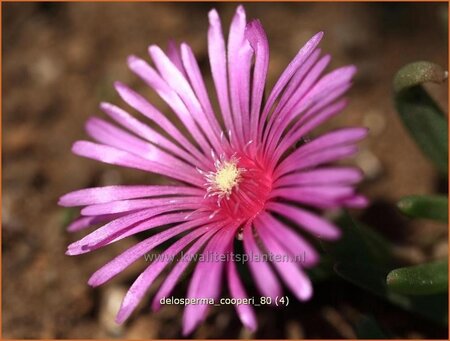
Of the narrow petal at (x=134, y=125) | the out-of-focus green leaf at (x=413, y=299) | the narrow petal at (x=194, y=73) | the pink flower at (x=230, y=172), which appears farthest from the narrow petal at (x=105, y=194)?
the out-of-focus green leaf at (x=413, y=299)

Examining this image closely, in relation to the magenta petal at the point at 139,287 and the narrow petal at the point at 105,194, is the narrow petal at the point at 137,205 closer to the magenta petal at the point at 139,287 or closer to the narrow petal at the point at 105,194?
the narrow petal at the point at 105,194

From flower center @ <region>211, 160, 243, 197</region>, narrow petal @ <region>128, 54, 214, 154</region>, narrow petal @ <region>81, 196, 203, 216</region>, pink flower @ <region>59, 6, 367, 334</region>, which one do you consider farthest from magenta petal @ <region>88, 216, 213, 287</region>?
narrow petal @ <region>128, 54, 214, 154</region>

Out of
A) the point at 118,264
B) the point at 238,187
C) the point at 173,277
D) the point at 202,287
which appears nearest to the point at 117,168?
the point at 238,187

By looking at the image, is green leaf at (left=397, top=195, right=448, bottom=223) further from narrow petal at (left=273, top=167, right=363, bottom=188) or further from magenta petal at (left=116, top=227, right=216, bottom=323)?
magenta petal at (left=116, top=227, right=216, bottom=323)

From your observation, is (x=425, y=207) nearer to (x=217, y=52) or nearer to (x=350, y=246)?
(x=350, y=246)

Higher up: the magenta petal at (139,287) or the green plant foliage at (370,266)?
the magenta petal at (139,287)

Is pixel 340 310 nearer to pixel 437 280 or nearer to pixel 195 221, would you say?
→ pixel 437 280
